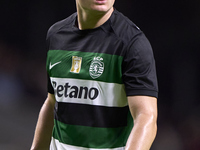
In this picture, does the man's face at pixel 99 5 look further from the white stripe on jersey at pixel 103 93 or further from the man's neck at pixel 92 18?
the white stripe on jersey at pixel 103 93

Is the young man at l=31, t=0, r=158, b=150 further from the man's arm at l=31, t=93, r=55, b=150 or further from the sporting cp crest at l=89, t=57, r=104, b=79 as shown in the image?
the man's arm at l=31, t=93, r=55, b=150

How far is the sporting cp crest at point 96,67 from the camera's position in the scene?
1690 millimetres

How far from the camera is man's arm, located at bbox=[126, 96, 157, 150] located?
1541mm

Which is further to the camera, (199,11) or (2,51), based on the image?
(2,51)

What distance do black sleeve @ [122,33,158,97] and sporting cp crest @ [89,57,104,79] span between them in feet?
0.33

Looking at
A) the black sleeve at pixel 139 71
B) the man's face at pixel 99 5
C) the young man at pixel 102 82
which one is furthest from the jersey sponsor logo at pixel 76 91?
the man's face at pixel 99 5

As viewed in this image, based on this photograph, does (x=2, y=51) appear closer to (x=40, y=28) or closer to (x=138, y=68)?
(x=40, y=28)

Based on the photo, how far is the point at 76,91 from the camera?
1.76 metres

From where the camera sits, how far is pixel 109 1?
5.43 feet

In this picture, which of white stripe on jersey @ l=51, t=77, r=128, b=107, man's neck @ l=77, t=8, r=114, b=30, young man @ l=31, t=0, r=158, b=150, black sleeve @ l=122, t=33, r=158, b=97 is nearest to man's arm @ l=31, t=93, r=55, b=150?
A: young man @ l=31, t=0, r=158, b=150

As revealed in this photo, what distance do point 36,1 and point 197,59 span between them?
1369mm

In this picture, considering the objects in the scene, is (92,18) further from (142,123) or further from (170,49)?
(170,49)

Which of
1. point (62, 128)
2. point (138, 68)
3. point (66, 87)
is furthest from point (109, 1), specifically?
point (62, 128)

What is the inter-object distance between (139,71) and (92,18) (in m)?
0.30
